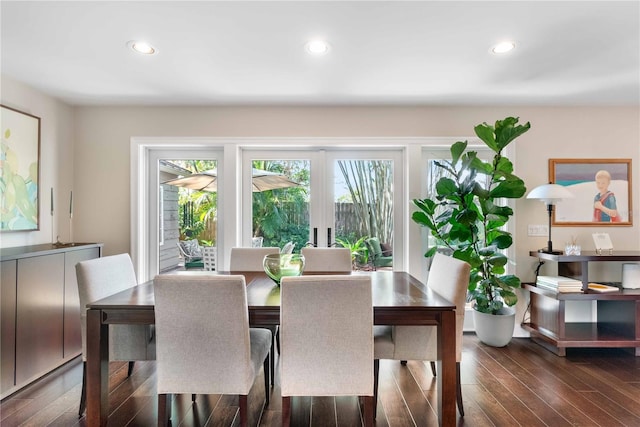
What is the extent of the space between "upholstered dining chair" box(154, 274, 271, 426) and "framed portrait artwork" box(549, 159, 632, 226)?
136 inches

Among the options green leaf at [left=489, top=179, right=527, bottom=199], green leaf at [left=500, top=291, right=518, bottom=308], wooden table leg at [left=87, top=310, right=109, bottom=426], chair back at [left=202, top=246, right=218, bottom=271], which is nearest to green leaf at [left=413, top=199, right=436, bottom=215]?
green leaf at [left=489, top=179, right=527, bottom=199]

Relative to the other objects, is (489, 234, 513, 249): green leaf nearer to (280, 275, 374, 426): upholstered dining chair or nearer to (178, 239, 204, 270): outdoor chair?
(280, 275, 374, 426): upholstered dining chair

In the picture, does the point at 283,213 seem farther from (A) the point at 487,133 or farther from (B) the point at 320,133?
(A) the point at 487,133

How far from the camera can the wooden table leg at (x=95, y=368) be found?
181cm

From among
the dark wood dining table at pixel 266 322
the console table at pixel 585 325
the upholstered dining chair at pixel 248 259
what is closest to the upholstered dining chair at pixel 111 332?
the dark wood dining table at pixel 266 322

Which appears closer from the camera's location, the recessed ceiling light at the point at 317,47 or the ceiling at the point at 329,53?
the ceiling at the point at 329,53

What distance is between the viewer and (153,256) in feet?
12.2

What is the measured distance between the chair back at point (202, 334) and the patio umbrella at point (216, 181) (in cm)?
222

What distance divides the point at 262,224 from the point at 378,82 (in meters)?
1.89

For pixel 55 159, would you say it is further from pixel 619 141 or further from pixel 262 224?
pixel 619 141

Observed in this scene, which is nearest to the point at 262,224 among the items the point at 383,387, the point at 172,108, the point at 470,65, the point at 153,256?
the point at 153,256

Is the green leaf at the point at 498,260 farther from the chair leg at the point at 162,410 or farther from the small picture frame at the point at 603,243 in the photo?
the chair leg at the point at 162,410

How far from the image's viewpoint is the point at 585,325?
135 inches

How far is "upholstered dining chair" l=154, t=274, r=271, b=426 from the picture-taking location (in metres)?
1.64
